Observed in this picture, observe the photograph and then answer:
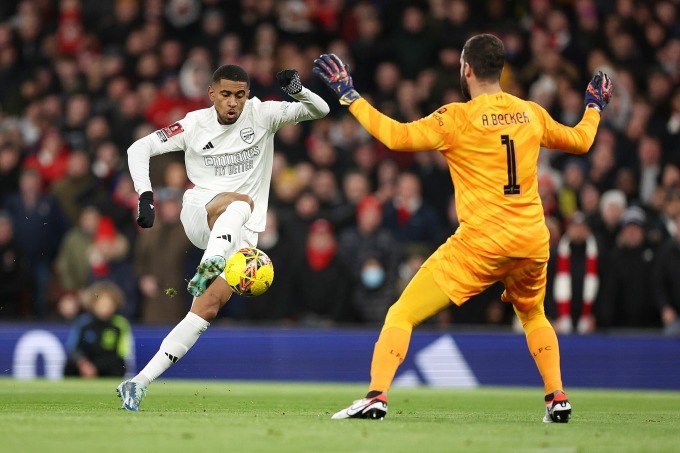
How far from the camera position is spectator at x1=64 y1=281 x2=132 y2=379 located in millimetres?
16375

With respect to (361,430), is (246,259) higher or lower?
higher

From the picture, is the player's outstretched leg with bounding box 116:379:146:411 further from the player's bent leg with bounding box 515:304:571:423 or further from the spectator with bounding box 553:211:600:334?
the spectator with bounding box 553:211:600:334

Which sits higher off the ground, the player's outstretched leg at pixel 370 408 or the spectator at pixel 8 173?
the spectator at pixel 8 173

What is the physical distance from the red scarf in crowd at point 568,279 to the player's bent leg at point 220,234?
6.44 m

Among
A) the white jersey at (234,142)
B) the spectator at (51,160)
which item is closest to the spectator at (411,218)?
the spectator at (51,160)

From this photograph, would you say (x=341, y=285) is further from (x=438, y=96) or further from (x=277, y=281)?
(x=438, y=96)

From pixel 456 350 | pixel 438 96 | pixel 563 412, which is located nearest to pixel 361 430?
pixel 563 412

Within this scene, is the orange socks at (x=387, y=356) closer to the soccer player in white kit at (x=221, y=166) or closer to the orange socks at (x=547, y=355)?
the orange socks at (x=547, y=355)

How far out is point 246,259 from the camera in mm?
10258

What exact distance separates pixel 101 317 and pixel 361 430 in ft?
27.9

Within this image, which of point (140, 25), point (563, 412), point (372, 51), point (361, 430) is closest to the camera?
point (361, 430)

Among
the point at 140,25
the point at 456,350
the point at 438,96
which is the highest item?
the point at 140,25

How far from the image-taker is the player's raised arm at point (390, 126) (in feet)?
30.2

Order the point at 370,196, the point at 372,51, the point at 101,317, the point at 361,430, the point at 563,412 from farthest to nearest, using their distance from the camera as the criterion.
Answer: the point at 372,51 → the point at 370,196 → the point at 101,317 → the point at 563,412 → the point at 361,430
